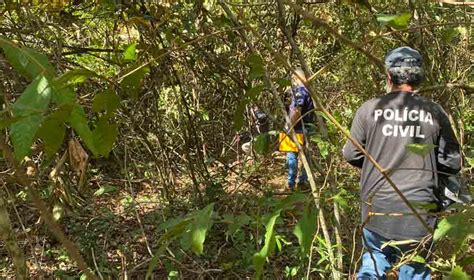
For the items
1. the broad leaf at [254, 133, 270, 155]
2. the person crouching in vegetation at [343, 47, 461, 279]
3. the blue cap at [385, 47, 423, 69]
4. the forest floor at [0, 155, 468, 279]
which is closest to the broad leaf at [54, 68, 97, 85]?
the broad leaf at [254, 133, 270, 155]

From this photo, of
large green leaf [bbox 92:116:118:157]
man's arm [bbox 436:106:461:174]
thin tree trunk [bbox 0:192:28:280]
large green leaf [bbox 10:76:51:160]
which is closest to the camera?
large green leaf [bbox 10:76:51:160]

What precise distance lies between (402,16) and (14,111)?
64cm

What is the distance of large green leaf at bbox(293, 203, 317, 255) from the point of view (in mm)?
1157

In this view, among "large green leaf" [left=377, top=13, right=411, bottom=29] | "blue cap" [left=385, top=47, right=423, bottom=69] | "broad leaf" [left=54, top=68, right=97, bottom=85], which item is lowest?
"blue cap" [left=385, top=47, right=423, bottom=69]

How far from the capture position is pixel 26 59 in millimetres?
859

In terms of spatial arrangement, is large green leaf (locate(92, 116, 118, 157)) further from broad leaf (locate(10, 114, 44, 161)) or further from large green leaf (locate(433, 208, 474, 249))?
large green leaf (locate(433, 208, 474, 249))

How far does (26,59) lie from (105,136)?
1.15 feet

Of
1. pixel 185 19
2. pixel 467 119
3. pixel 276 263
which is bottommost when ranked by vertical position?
pixel 276 263

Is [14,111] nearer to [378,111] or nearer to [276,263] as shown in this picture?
[378,111]

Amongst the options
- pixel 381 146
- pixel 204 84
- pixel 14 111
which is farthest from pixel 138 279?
pixel 14 111

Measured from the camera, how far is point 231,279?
12.9ft

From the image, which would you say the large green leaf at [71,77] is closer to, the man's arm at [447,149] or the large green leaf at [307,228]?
the large green leaf at [307,228]

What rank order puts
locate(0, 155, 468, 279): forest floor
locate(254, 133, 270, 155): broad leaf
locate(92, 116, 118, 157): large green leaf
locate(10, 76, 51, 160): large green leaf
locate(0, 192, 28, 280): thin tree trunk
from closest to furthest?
locate(10, 76, 51, 160): large green leaf
locate(92, 116, 118, 157): large green leaf
locate(0, 192, 28, 280): thin tree trunk
locate(254, 133, 270, 155): broad leaf
locate(0, 155, 468, 279): forest floor

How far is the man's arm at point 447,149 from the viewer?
2.43 m
